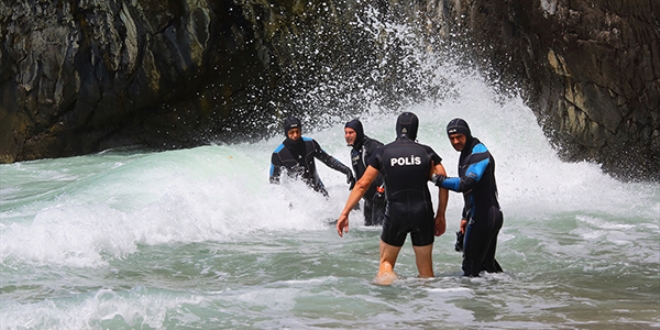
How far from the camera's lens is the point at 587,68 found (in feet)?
40.5

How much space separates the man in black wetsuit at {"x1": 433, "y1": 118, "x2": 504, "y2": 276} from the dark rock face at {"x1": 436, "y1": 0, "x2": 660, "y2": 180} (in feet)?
22.0

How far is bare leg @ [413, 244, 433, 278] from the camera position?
6203mm

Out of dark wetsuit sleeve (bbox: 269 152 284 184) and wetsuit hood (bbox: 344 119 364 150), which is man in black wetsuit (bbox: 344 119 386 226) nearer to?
wetsuit hood (bbox: 344 119 364 150)

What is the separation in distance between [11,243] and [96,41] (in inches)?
414

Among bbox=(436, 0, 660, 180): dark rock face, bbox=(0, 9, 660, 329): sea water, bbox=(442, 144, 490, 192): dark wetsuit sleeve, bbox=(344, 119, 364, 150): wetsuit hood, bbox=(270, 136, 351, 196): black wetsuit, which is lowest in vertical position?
bbox=(0, 9, 660, 329): sea water

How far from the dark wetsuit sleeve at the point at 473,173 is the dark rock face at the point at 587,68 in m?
6.75

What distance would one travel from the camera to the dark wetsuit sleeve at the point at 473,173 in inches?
231

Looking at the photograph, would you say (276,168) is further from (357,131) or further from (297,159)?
(357,131)

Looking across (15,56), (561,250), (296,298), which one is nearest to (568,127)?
(561,250)

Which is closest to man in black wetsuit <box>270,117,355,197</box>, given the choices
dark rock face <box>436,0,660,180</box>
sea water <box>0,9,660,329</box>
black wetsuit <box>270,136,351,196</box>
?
black wetsuit <box>270,136,351,196</box>

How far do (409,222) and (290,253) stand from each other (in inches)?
87.0

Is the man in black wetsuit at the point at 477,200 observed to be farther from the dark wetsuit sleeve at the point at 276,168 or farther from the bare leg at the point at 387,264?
the dark wetsuit sleeve at the point at 276,168

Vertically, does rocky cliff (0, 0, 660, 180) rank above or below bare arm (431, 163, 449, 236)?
above

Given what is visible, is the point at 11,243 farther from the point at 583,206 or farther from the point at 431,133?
the point at 431,133
